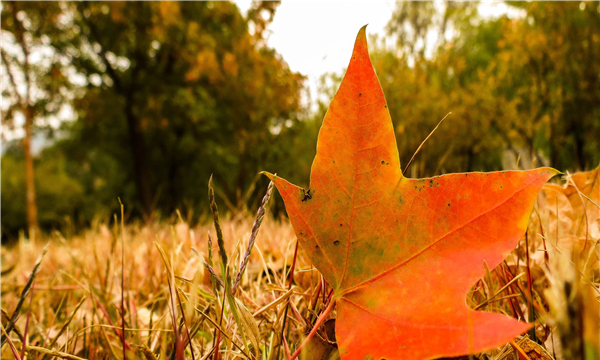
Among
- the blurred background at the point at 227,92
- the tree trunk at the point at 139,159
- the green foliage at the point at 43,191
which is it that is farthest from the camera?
the green foliage at the point at 43,191

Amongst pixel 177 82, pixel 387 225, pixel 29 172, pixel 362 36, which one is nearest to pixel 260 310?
pixel 387 225

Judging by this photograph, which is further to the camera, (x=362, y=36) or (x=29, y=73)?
(x=29, y=73)

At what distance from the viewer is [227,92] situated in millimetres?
9008

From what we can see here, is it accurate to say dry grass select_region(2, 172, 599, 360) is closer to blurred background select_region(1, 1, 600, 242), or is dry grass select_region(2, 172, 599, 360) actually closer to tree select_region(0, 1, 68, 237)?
blurred background select_region(1, 1, 600, 242)

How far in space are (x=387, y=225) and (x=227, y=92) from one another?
9153 millimetres

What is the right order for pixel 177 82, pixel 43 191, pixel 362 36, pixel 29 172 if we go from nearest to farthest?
1. pixel 362 36
2. pixel 29 172
3. pixel 177 82
4. pixel 43 191

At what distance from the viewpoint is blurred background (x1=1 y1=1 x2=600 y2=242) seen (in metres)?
6.69

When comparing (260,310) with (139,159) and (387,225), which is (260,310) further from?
(139,159)

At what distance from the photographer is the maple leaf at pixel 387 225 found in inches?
11.6

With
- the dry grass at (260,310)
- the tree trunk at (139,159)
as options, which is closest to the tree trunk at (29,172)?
the tree trunk at (139,159)

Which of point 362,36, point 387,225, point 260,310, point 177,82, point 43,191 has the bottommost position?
point 43,191

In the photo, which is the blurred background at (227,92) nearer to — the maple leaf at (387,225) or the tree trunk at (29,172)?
the tree trunk at (29,172)

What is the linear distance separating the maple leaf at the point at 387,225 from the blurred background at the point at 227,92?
15.0 ft

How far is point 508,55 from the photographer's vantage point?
699 centimetres
